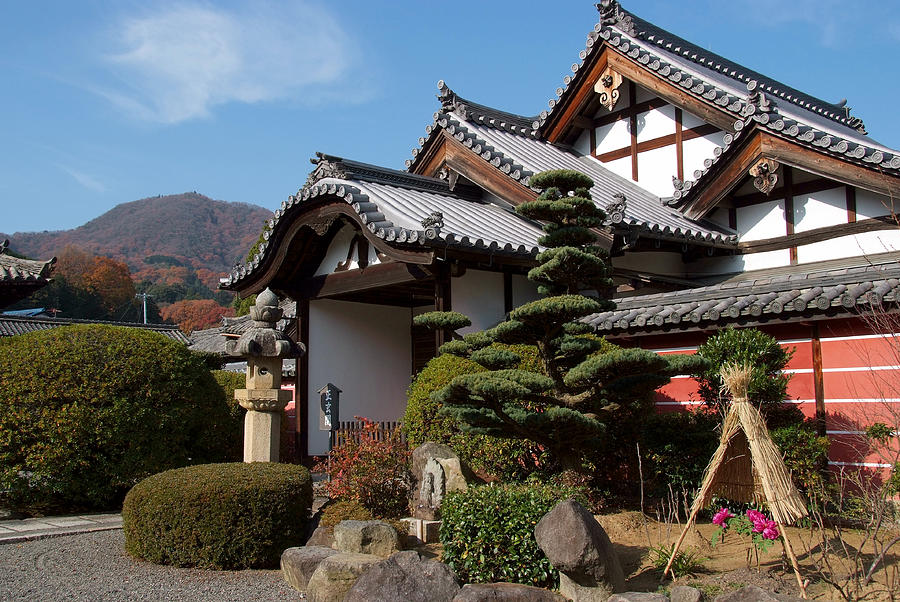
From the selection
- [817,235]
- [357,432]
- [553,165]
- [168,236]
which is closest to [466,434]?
[357,432]

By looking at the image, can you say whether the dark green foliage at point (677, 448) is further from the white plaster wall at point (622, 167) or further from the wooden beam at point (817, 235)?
the white plaster wall at point (622, 167)

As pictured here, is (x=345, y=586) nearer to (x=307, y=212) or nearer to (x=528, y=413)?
(x=528, y=413)

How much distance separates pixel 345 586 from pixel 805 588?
376 cm

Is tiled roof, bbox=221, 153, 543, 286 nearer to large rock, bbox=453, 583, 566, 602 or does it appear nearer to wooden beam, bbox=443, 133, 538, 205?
wooden beam, bbox=443, 133, 538, 205

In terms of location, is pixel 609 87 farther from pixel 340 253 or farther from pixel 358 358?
pixel 358 358

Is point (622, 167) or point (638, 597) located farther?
point (622, 167)

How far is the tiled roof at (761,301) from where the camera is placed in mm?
8836

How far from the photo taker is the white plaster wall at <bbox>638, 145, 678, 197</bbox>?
16.6 meters

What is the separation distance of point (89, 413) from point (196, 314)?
171ft

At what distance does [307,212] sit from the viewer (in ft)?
44.9

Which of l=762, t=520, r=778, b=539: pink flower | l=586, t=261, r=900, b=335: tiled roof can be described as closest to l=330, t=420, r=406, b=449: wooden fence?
l=586, t=261, r=900, b=335: tiled roof

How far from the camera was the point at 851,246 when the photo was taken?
13.2m

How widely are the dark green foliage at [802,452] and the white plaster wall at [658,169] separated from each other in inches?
357

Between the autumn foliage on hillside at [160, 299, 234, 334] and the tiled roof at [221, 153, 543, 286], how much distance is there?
4507cm
